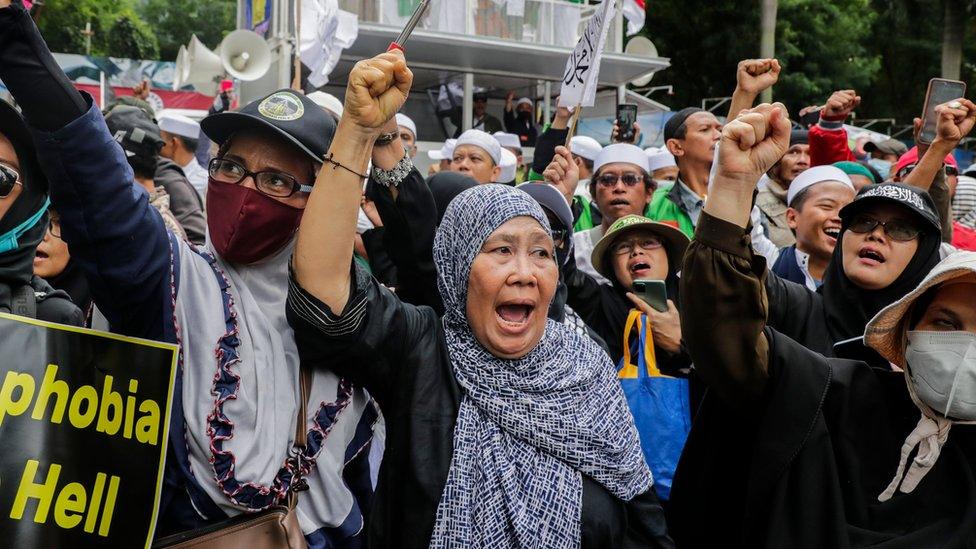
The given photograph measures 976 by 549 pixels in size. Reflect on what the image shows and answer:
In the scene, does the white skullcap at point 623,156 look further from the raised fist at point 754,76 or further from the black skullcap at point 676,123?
the raised fist at point 754,76

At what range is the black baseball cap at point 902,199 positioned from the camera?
11.2 feet

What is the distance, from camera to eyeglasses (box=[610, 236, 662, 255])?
4051 millimetres

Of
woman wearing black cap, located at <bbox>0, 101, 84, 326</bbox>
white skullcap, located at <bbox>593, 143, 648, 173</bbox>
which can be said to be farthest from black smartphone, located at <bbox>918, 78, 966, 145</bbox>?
woman wearing black cap, located at <bbox>0, 101, 84, 326</bbox>

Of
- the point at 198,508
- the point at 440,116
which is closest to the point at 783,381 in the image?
the point at 198,508

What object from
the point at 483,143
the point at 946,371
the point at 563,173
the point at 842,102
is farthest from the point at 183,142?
the point at 946,371

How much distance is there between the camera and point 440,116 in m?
18.3

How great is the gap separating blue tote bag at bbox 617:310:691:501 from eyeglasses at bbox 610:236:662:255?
642 mm

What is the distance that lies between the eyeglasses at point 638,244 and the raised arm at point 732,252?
165 centimetres

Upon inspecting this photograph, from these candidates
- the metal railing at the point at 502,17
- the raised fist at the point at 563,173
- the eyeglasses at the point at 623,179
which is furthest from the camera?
the metal railing at the point at 502,17

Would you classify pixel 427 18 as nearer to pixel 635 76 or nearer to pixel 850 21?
pixel 635 76

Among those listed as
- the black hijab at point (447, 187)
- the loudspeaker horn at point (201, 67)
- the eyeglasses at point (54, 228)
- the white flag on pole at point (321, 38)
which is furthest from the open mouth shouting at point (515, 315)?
the loudspeaker horn at point (201, 67)

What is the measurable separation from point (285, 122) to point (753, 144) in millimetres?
1163

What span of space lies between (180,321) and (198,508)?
0.44 m

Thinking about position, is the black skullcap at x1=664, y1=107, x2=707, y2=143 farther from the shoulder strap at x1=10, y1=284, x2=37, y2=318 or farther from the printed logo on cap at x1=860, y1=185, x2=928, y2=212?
the shoulder strap at x1=10, y1=284, x2=37, y2=318
